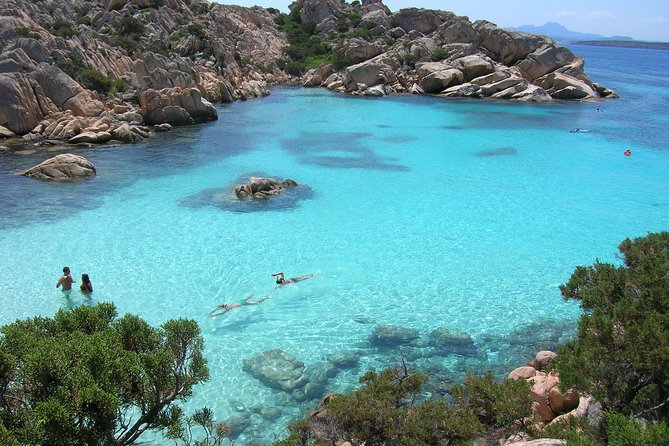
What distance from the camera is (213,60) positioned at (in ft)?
216

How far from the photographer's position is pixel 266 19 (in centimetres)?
9312

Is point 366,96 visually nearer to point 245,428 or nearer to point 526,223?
point 526,223

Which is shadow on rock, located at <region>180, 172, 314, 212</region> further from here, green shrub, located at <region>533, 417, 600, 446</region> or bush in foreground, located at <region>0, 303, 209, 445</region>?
green shrub, located at <region>533, 417, 600, 446</region>

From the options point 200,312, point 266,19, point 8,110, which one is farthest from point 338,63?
point 200,312

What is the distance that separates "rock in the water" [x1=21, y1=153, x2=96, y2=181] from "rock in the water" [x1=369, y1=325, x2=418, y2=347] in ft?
71.8

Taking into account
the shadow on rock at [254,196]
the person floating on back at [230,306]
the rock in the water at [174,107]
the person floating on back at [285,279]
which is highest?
the rock in the water at [174,107]

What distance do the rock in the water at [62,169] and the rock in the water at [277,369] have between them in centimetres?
2063

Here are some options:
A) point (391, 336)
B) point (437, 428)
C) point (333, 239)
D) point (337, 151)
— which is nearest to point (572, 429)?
point (437, 428)

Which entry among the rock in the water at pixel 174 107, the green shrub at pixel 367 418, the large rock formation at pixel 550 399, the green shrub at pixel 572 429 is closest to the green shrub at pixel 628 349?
the green shrub at pixel 572 429

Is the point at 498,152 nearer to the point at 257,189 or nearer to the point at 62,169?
the point at 257,189

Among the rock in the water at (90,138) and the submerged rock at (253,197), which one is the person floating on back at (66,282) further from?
the rock in the water at (90,138)

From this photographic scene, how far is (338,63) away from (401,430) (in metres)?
72.3

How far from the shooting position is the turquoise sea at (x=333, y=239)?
1433cm

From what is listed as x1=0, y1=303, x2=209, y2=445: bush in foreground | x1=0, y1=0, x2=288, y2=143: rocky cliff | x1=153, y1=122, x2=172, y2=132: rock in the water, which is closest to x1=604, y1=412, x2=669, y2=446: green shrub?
x1=0, y1=303, x2=209, y2=445: bush in foreground
